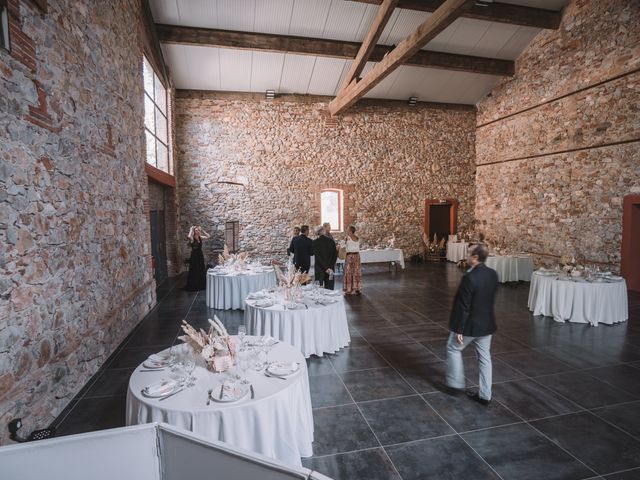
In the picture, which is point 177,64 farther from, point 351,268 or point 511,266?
point 511,266

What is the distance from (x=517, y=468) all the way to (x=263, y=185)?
10.5 metres

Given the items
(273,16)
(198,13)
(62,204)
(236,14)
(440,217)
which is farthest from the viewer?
(440,217)

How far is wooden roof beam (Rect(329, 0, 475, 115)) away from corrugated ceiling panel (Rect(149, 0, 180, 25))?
468 centimetres

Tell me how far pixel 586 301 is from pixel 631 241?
3.42 metres

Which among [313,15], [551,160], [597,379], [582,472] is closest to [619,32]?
[551,160]

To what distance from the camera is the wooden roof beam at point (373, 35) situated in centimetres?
750

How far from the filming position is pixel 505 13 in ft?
29.5

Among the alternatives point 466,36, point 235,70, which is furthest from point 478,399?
point 235,70

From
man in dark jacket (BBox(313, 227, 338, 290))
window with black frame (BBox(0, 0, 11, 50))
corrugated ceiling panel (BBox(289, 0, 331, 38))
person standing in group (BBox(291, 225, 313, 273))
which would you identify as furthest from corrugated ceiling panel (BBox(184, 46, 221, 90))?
window with black frame (BBox(0, 0, 11, 50))

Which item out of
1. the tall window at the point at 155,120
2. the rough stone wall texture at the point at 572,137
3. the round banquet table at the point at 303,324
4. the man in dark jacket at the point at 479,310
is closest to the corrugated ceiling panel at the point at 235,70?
the tall window at the point at 155,120

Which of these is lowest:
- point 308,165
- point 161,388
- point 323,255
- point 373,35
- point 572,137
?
point 161,388

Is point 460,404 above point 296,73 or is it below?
below

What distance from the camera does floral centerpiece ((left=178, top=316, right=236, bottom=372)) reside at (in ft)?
8.75

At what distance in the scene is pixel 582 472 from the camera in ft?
8.67
